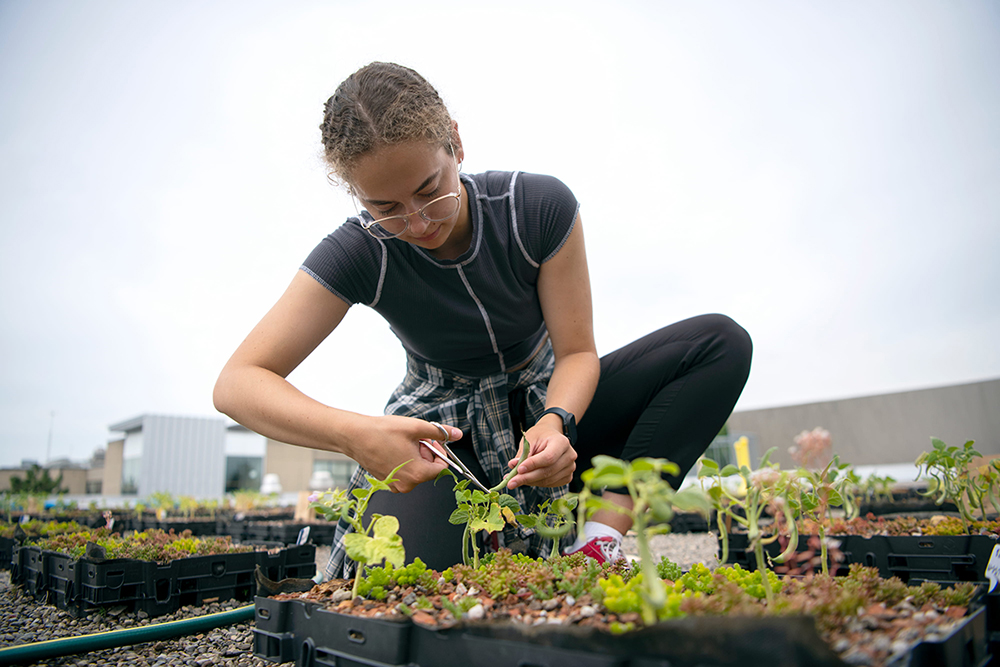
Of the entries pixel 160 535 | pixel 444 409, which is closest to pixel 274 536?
pixel 160 535

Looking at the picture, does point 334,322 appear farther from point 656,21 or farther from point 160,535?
point 656,21

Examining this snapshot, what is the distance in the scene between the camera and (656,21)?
22.4ft

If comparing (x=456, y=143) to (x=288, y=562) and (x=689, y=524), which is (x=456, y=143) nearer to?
(x=288, y=562)

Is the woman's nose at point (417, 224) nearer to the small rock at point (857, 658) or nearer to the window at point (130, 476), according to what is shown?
the small rock at point (857, 658)

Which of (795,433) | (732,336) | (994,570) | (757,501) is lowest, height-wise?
(795,433)

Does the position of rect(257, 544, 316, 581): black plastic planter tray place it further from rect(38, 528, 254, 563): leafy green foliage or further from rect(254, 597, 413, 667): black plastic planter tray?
rect(254, 597, 413, 667): black plastic planter tray

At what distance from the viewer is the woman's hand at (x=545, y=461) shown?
96 cm

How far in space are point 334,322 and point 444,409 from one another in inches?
17.1

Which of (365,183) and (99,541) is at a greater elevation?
(365,183)

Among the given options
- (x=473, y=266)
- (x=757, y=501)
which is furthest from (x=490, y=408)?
(x=757, y=501)

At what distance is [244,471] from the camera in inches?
749

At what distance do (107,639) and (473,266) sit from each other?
3.70ft

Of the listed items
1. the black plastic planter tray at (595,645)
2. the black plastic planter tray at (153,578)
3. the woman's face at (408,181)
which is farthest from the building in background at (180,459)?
the black plastic planter tray at (595,645)

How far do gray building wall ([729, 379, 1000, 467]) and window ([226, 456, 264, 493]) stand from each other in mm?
16755
